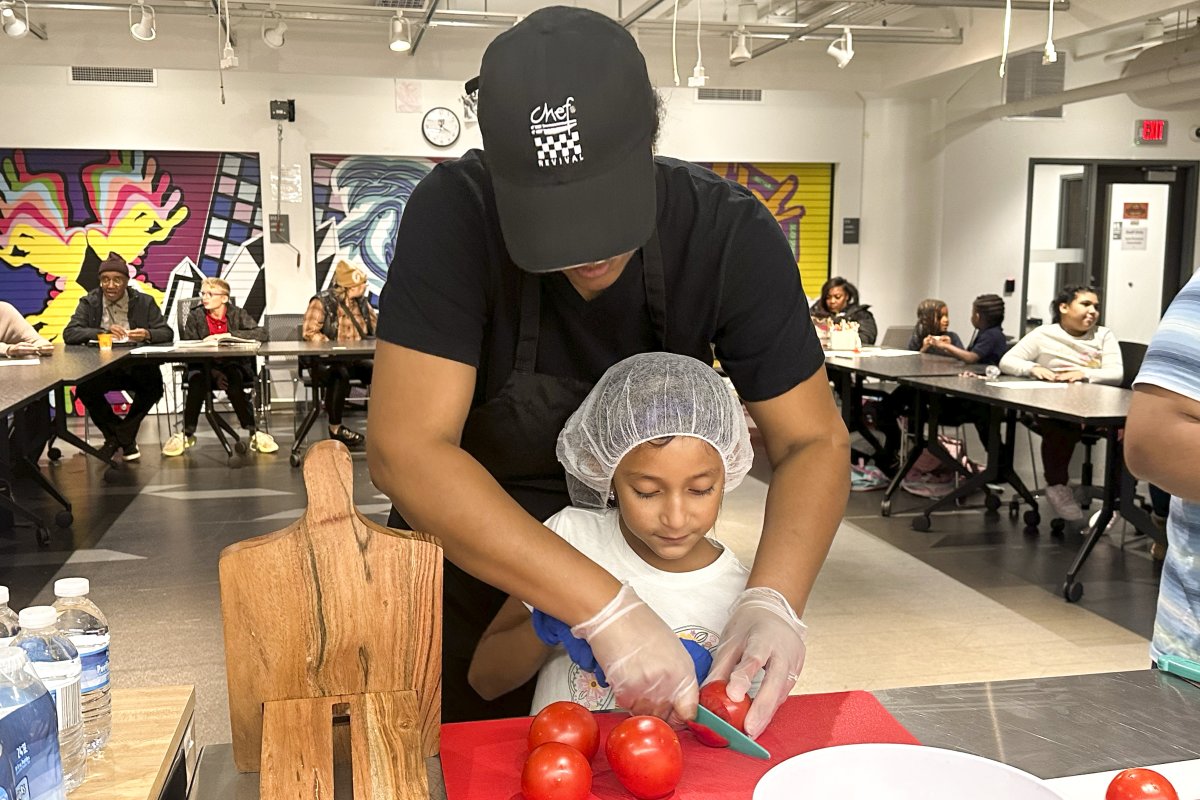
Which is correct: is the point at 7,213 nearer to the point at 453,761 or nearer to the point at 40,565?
the point at 40,565

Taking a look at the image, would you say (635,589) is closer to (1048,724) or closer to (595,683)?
(595,683)

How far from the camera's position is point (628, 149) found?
109cm

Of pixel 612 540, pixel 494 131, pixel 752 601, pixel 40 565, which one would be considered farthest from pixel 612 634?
pixel 40 565

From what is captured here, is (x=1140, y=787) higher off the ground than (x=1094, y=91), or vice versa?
(x=1094, y=91)

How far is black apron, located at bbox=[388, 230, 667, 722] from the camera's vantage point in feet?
4.61

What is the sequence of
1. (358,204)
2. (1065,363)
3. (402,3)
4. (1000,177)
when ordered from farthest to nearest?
(1000,177) → (358,204) → (402,3) → (1065,363)

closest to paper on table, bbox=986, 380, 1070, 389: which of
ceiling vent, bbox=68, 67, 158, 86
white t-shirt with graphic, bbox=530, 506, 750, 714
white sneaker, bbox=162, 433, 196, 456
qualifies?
white t-shirt with graphic, bbox=530, 506, 750, 714

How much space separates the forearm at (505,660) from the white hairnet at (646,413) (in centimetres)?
23

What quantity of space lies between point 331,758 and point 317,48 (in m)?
9.56

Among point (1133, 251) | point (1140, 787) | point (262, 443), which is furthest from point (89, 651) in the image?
point (1133, 251)

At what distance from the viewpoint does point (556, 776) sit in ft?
3.06

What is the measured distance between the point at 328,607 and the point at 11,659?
26 cm

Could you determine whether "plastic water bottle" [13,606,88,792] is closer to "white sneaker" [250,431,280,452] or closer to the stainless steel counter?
the stainless steel counter

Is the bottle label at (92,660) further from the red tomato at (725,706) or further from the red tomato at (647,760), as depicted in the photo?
the red tomato at (725,706)
